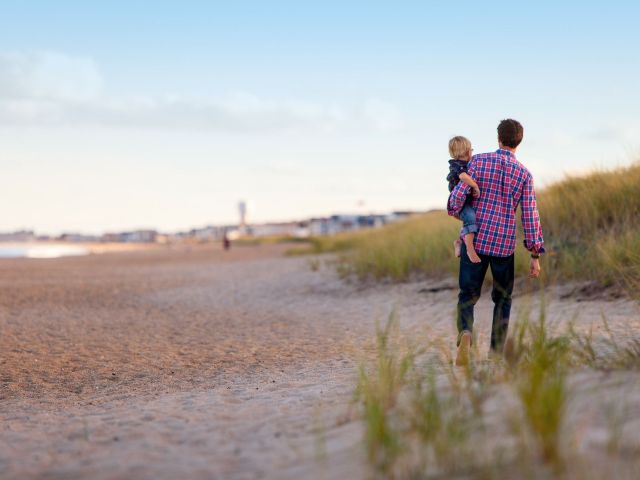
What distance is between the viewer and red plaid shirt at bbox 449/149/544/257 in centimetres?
497

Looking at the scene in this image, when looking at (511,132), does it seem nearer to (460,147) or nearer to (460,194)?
(460,147)

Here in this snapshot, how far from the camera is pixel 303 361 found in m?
6.67

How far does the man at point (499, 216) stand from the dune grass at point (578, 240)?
169 inches

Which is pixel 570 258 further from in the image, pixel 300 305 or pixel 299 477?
pixel 299 477

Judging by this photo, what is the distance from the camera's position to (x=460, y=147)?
16.7ft

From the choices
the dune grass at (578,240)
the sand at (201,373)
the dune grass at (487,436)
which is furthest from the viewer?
the dune grass at (578,240)

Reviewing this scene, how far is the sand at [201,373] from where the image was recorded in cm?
330

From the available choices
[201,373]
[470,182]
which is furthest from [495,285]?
[201,373]

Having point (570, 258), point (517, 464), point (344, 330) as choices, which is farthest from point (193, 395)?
point (570, 258)

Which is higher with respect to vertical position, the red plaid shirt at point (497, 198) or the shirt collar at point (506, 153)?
the shirt collar at point (506, 153)

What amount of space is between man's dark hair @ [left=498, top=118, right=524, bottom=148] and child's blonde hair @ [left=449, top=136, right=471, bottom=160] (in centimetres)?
26

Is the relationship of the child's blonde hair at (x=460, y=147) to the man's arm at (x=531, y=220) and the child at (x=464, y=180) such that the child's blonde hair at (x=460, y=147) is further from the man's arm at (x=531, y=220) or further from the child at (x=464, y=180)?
the man's arm at (x=531, y=220)

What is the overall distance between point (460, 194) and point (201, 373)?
297cm

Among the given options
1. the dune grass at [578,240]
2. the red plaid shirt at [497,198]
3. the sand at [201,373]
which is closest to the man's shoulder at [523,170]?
the red plaid shirt at [497,198]
